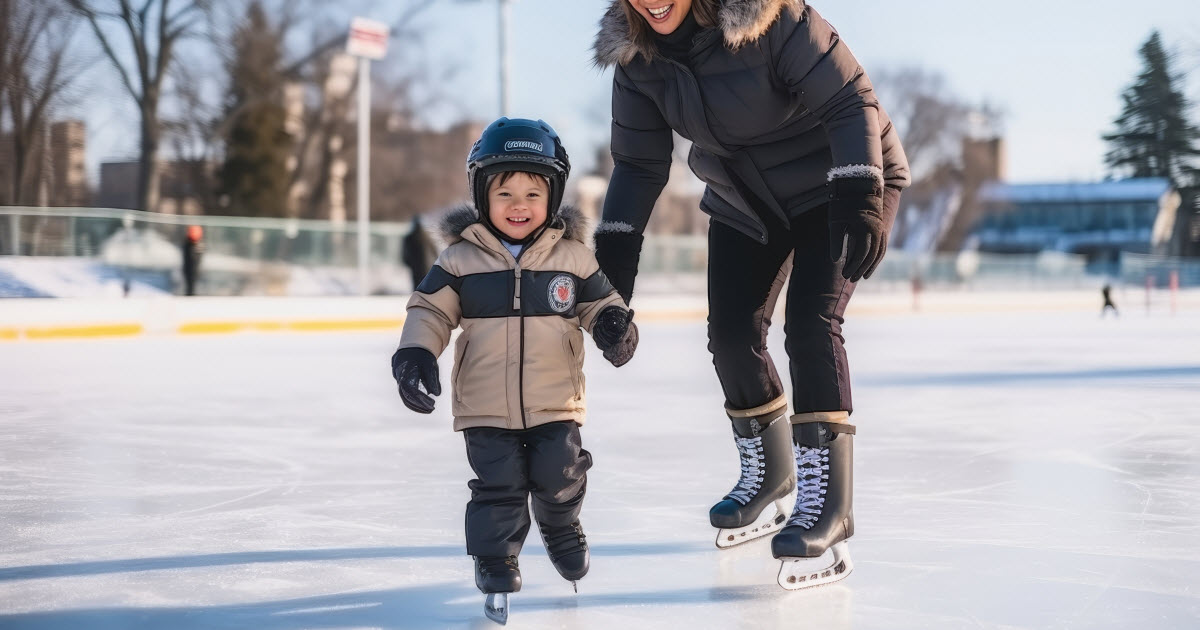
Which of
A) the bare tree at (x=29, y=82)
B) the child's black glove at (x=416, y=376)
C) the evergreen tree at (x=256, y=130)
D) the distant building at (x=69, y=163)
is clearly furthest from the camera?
the evergreen tree at (x=256, y=130)

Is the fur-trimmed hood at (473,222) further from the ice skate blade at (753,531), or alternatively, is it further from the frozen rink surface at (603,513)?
the ice skate blade at (753,531)

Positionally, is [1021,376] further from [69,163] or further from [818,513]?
[69,163]

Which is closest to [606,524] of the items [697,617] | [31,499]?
[697,617]

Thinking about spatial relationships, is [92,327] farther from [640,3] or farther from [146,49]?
[146,49]

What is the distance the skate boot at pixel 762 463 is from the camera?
2.63 metres

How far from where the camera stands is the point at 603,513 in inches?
116

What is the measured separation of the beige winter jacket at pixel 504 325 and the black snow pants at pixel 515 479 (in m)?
0.03

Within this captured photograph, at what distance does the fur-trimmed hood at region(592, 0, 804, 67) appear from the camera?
7.47ft

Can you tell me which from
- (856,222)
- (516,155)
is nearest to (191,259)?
(516,155)

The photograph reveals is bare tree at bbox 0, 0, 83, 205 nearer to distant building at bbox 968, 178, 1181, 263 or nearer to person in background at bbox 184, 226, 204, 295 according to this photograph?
person in background at bbox 184, 226, 204, 295

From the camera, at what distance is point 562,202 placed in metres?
2.29

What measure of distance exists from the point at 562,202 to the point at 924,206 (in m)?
45.5

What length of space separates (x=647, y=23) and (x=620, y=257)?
466mm

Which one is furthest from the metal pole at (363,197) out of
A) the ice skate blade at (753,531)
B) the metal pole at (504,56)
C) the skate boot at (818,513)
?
the skate boot at (818,513)
